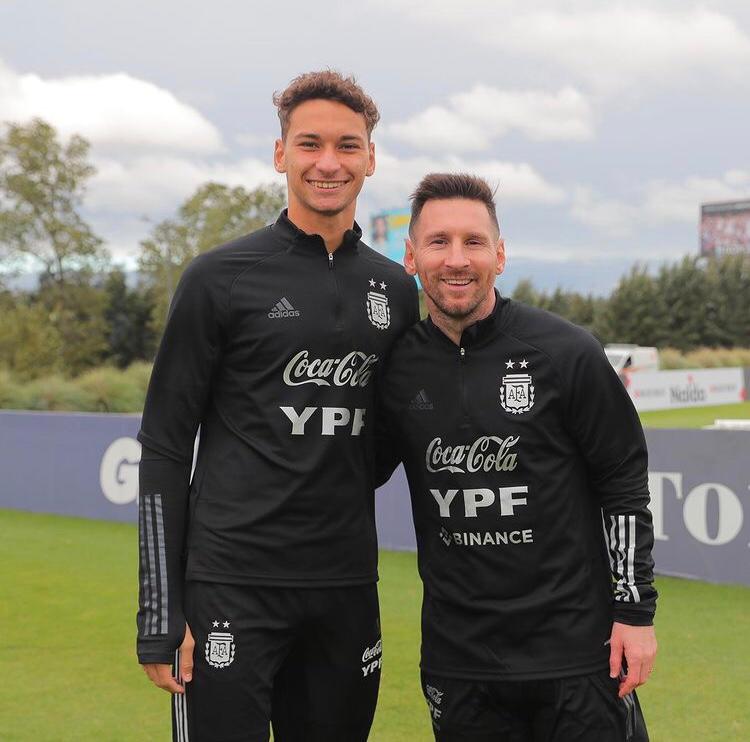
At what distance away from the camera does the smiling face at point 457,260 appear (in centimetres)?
276

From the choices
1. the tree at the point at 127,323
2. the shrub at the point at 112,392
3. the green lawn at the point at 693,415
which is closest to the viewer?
the shrub at the point at 112,392

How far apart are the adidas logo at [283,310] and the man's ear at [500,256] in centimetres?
54

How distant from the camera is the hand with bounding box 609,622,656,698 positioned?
265 cm

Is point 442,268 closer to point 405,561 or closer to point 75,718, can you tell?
point 75,718

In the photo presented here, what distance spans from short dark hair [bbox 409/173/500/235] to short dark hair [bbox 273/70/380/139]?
28 centimetres

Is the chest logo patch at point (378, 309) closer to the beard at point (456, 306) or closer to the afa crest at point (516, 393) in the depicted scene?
the beard at point (456, 306)

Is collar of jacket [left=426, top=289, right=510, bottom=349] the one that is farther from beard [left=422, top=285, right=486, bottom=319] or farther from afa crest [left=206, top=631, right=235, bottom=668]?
afa crest [left=206, top=631, right=235, bottom=668]

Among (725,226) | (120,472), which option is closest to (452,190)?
(120,472)

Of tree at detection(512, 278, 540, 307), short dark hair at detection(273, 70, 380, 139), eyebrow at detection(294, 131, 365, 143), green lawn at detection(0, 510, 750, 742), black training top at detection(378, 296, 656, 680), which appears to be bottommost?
green lawn at detection(0, 510, 750, 742)

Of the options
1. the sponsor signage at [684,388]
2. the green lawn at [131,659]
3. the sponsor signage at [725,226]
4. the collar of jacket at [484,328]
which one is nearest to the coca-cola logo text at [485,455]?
the collar of jacket at [484,328]

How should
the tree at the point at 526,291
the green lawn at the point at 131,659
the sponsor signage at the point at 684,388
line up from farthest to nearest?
the tree at the point at 526,291 < the sponsor signage at the point at 684,388 < the green lawn at the point at 131,659

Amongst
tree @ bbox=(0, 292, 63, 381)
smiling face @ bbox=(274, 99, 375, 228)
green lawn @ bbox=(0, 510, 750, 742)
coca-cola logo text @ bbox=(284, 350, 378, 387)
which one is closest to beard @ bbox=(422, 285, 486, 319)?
coca-cola logo text @ bbox=(284, 350, 378, 387)

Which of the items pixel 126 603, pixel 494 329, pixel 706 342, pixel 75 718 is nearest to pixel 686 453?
pixel 126 603

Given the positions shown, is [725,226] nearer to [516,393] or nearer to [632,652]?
[516,393]
